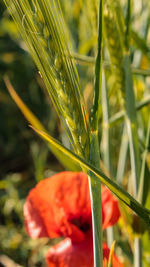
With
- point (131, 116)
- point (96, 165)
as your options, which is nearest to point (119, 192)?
point (96, 165)

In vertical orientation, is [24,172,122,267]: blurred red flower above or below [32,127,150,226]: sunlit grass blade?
below

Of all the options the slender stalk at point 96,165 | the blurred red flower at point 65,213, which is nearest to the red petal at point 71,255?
the blurred red flower at point 65,213

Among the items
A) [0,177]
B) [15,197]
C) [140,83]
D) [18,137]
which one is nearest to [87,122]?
[140,83]

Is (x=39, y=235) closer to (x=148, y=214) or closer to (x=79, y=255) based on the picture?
(x=79, y=255)

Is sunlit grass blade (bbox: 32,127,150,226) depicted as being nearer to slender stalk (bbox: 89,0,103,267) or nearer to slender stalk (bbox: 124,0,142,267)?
slender stalk (bbox: 89,0,103,267)

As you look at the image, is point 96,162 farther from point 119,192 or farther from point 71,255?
point 71,255

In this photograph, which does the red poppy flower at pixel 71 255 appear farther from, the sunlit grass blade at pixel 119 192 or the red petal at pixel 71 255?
the sunlit grass blade at pixel 119 192

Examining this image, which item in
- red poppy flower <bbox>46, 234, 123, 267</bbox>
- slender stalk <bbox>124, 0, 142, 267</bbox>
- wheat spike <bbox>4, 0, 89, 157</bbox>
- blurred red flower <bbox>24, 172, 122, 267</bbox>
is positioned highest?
wheat spike <bbox>4, 0, 89, 157</bbox>

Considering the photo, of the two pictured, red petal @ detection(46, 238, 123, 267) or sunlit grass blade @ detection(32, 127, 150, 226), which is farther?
red petal @ detection(46, 238, 123, 267)

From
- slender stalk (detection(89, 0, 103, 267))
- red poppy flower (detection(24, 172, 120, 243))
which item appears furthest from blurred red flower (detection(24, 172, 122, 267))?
slender stalk (detection(89, 0, 103, 267))
